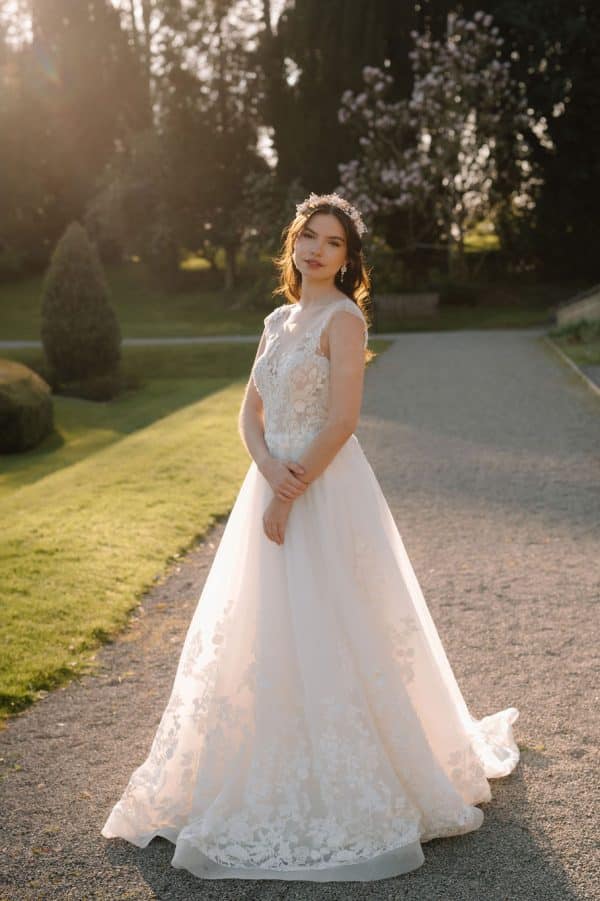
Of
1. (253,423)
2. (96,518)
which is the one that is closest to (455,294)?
(96,518)

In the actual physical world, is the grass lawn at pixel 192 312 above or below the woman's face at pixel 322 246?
below

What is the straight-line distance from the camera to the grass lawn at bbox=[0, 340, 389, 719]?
4973 millimetres

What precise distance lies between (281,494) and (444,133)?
2350cm

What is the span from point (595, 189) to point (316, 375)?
27.6 m

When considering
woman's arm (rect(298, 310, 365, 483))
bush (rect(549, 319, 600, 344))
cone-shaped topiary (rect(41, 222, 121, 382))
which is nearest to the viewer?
woman's arm (rect(298, 310, 365, 483))

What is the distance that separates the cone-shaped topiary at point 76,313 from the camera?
17.0 m

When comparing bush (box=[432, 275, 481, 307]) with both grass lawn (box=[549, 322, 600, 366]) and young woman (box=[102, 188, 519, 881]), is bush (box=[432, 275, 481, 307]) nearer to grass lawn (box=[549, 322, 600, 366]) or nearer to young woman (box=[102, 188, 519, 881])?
grass lawn (box=[549, 322, 600, 366])

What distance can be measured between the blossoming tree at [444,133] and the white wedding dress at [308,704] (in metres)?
22.2

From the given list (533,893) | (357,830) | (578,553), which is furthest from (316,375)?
(578,553)

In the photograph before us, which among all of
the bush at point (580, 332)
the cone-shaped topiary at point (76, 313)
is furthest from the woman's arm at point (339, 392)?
the bush at point (580, 332)

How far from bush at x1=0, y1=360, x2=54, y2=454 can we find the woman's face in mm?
10215

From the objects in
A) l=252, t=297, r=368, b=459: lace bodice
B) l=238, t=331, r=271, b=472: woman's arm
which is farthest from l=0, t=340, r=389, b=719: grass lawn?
l=252, t=297, r=368, b=459: lace bodice

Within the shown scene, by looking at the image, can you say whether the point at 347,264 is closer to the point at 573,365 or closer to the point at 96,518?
the point at 96,518

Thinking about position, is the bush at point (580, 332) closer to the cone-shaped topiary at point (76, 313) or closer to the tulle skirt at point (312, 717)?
Answer: the cone-shaped topiary at point (76, 313)
